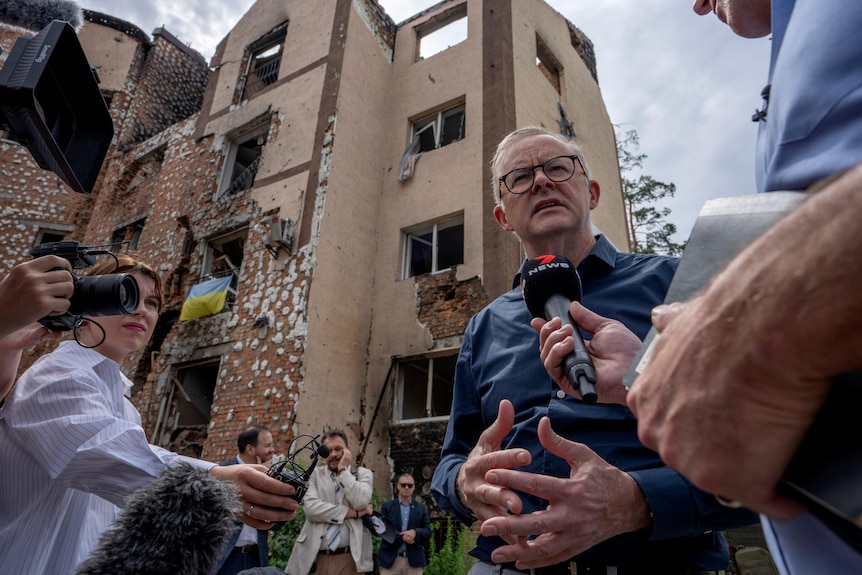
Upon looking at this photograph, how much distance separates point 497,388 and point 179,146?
13969 mm

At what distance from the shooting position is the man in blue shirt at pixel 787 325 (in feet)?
1.58

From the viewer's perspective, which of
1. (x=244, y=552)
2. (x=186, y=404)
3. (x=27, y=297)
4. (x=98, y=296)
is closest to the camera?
(x=27, y=297)

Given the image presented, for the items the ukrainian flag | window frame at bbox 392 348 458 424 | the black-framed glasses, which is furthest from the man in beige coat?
the ukrainian flag

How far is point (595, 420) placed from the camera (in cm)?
144

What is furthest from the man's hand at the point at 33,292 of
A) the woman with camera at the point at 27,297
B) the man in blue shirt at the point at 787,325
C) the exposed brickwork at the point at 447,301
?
the exposed brickwork at the point at 447,301

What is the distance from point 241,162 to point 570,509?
45.7 ft

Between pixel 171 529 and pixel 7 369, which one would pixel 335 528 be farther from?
pixel 171 529

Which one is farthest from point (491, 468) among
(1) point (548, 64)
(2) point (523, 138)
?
(1) point (548, 64)

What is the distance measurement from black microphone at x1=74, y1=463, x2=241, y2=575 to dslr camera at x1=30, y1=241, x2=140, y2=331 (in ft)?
2.52

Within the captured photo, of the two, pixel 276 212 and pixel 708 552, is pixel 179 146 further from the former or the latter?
pixel 708 552

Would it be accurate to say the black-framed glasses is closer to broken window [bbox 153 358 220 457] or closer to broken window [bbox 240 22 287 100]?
broken window [bbox 153 358 220 457]

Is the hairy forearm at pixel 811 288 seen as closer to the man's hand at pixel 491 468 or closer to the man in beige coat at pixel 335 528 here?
the man's hand at pixel 491 468

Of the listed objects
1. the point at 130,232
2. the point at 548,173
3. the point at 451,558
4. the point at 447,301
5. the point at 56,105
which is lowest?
the point at 451,558

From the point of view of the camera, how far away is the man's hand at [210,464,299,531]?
4.94 feet
